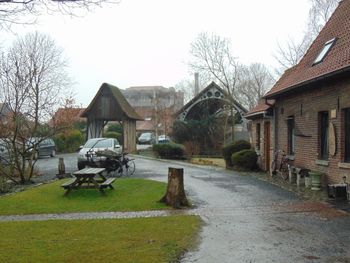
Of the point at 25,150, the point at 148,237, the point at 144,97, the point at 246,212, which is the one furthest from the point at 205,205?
the point at 144,97

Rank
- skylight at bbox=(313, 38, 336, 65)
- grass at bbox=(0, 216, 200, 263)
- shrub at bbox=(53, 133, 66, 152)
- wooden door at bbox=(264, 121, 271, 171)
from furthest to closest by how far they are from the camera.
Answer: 1. shrub at bbox=(53, 133, 66, 152)
2. wooden door at bbox=(264, 121, 271, 171)
3. skylight at bbox=(313, 38, 336, 65)
4. grass at bbox=(0, 216, 200, 263)

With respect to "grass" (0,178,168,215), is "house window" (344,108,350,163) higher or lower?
higher

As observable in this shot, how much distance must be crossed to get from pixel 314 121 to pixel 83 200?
787cm

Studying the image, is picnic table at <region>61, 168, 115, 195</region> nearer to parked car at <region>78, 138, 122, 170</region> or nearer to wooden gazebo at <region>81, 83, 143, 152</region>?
parked car at <region>78, 138, 122, 170</region>

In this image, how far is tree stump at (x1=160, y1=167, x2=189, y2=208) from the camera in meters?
12.0

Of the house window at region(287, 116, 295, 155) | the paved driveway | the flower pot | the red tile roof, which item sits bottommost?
the paved driveway

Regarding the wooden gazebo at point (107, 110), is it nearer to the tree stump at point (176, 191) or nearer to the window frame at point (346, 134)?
the window frame at point (346, 134)

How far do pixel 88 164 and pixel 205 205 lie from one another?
11.0 meters

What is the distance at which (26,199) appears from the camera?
1324 centimetres

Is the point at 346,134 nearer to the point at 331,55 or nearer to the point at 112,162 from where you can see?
the point at 331,55

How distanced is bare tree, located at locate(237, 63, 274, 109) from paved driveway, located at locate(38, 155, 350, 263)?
40.6 metres

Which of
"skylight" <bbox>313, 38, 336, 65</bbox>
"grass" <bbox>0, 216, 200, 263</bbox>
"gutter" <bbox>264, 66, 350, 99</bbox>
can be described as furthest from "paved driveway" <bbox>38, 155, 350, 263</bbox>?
"skylight" <bbox>313, 38, 336, 65</bbox>

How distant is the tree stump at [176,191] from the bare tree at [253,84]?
136 ft

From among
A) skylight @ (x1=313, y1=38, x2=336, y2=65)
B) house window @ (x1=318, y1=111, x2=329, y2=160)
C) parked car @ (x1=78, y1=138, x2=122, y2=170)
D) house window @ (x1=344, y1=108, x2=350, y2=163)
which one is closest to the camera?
house window @ (x1=344, y1=108, x2=350, y2=163)
